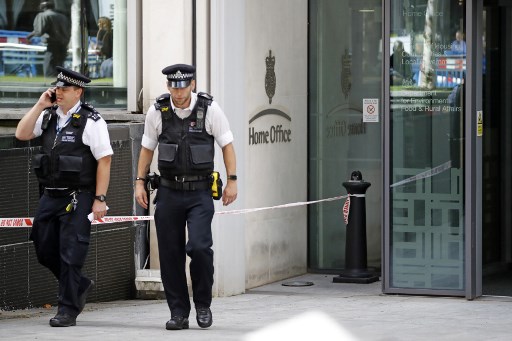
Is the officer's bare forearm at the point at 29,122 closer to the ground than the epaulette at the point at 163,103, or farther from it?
closer to the ground

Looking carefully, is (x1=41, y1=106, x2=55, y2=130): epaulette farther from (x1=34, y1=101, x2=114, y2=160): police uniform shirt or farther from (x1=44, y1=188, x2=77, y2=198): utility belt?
(x1=44, y1=188, x2=77, y2=198): utility belt

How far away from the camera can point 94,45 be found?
12117mm

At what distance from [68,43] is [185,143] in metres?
3.56

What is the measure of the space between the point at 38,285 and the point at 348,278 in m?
3.56

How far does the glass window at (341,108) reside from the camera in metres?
13.4

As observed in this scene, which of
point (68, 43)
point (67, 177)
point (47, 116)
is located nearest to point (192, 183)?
point (67, 177)

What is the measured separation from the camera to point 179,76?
29.2ft

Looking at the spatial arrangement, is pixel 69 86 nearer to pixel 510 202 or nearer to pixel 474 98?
pixel 474 98

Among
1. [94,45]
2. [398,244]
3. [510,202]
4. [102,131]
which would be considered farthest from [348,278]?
[102,131]

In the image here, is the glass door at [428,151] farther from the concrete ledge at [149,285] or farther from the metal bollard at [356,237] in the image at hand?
the concrete ledge at [149,285]

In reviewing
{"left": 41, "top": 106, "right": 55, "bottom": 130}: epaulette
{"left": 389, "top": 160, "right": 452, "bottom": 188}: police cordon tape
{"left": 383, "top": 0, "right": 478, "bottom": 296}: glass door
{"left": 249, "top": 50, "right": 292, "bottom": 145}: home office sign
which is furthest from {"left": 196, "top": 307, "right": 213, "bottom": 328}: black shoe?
{"left": 249, "top": 50, "right": 292, "bottom": 145}: home office sign

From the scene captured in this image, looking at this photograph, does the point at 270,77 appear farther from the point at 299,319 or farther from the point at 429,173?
the point at 299,319

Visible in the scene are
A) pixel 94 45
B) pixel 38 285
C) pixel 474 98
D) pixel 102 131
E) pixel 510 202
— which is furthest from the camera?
pixel 510 202

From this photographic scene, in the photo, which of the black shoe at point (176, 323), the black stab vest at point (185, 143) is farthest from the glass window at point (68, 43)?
the black shoe at point (176, 323)
